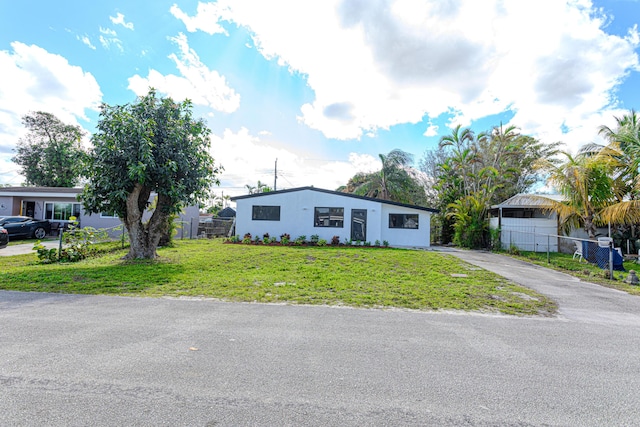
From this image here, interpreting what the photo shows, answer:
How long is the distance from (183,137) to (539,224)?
17.9 m

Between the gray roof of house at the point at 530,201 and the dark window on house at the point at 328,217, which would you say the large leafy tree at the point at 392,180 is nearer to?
the dark window on house at the point at 328,217

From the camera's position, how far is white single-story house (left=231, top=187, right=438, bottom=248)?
17906 millimetres

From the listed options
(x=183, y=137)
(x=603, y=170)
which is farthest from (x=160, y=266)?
(x=603, y=170)

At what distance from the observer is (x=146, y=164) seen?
9344 mm

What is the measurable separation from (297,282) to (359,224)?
35.5 feet

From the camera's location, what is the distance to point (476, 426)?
2.27 metres

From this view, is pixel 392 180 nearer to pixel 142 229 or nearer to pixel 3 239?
pixel 142 229

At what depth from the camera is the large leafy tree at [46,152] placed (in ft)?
92.3

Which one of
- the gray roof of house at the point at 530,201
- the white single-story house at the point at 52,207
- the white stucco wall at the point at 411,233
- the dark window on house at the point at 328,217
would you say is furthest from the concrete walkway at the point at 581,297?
the white single-story house at the point at 52,207

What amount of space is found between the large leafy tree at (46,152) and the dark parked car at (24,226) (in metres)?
11.9

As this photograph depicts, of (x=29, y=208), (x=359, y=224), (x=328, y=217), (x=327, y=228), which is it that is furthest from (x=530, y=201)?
(x=29, y=208)

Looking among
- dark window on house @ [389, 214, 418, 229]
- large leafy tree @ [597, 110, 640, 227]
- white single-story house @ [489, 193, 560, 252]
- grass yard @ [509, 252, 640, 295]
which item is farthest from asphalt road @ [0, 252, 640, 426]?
Result: dark window on house @ [389, 214, 418, 229]

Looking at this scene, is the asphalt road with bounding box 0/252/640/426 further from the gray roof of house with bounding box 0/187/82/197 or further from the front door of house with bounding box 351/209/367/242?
the gray roof of house with bounding box 0/187/82/197

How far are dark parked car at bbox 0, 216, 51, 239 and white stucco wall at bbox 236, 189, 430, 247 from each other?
11342 millimetres
